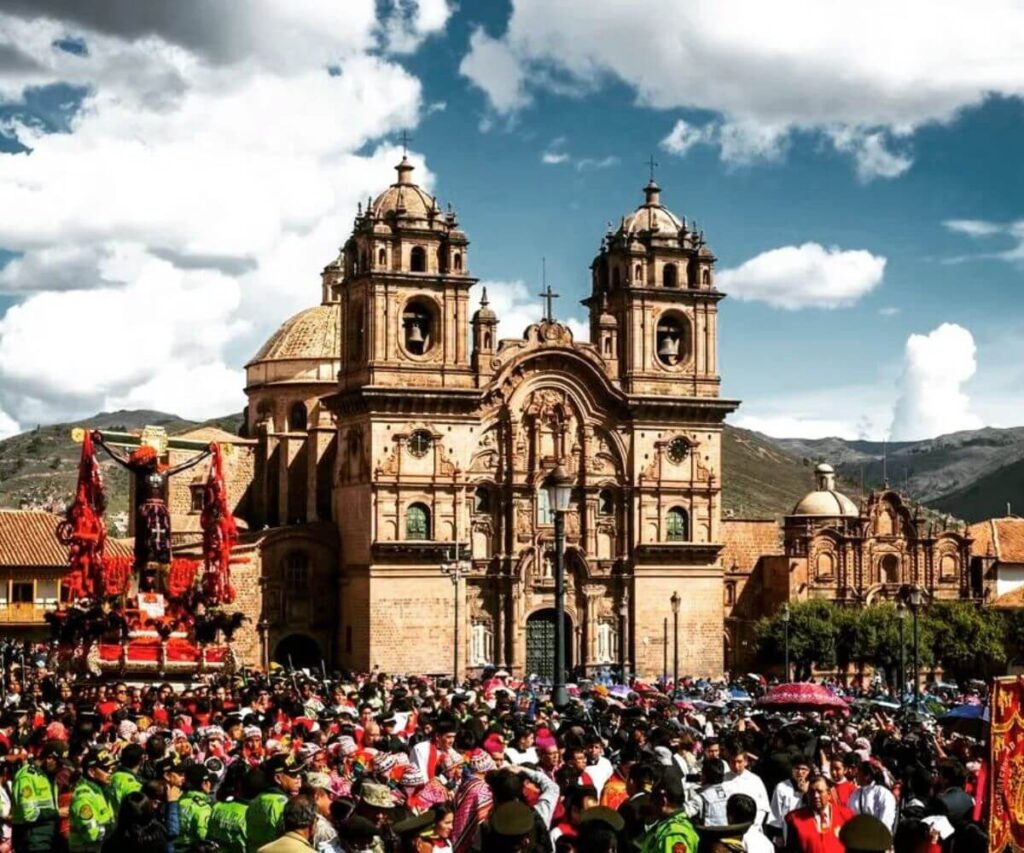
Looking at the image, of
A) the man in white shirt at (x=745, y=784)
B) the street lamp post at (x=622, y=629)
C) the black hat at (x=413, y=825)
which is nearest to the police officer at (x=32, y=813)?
the black hat at (x=413, y=825)

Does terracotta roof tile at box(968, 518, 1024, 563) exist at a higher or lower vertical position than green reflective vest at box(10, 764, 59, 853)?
higher

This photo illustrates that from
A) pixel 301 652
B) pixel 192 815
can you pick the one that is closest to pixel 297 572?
pixel 301 652

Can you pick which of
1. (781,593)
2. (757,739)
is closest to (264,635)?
(781,593)

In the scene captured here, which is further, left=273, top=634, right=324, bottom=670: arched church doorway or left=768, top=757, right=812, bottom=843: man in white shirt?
left=273, top=634, right=324, bottom=670: arched church doorway

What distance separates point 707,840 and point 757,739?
8.13m

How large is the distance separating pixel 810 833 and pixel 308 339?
58.3 meters

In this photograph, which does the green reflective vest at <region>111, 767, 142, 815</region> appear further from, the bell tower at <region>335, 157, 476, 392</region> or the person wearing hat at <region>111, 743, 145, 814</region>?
the bell tower at <region>335, 157, 476, 392</region>

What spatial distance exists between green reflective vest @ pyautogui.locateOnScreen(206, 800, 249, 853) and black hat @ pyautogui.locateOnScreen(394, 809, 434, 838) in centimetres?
194

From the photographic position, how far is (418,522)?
59.2 meters

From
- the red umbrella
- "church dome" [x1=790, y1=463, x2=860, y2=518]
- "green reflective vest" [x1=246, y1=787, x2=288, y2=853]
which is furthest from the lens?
"church dome" [x1=790, y1=463, x2=860, y2=518]

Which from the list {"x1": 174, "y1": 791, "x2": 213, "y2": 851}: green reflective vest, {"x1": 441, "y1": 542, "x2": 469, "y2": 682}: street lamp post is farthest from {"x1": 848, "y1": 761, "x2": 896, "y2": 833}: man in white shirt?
{"x1": 441, "y1": 542, "x2": 469, "y2": 682}: street lamp post

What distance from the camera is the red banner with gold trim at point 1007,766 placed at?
12.0m

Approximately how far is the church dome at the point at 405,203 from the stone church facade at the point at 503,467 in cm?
8

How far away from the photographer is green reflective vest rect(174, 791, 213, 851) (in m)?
14.4
